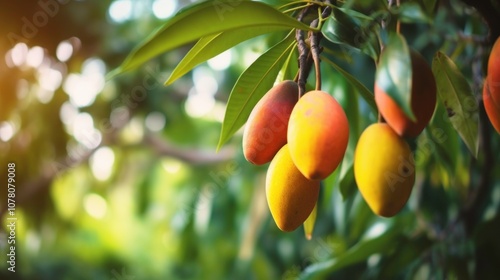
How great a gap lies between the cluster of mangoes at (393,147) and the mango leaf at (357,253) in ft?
1.99

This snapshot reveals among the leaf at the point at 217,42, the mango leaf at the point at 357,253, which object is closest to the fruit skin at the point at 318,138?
the leaf at the point at 217,42

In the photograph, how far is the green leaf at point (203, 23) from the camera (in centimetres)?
42

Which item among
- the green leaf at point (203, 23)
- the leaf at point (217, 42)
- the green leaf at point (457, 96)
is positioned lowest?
the green leaf at point (457, 96)

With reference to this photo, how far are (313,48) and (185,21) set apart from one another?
0.39 feet

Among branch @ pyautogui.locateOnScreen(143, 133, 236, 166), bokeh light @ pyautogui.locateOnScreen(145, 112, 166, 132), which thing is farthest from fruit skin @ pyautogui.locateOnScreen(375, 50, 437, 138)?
bokeh light @ pyautogui.locateOnScreen(145, 112, 166, 132)

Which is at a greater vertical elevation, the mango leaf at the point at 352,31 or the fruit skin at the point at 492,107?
the mango leaf at the point at 352,31

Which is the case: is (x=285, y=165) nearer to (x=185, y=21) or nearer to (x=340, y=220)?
(x=185, y=21)

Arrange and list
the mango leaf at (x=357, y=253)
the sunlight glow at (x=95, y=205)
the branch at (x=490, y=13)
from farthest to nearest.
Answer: the sunlight glow at (x=95, y=205), the mango leaf at (x=357, y=253), the branch at (x=490, y=13)

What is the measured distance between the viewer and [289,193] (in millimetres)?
474

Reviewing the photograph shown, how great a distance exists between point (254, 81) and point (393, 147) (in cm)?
17

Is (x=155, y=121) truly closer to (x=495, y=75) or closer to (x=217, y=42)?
(x=217, y=42)

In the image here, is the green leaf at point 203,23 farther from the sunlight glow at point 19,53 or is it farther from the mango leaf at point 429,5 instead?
the sunlight glow at point 19,53

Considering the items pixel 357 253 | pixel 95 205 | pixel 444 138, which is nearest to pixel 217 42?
pixel 444 138

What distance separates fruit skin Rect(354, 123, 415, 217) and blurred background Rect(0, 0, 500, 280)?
0.64 meters
